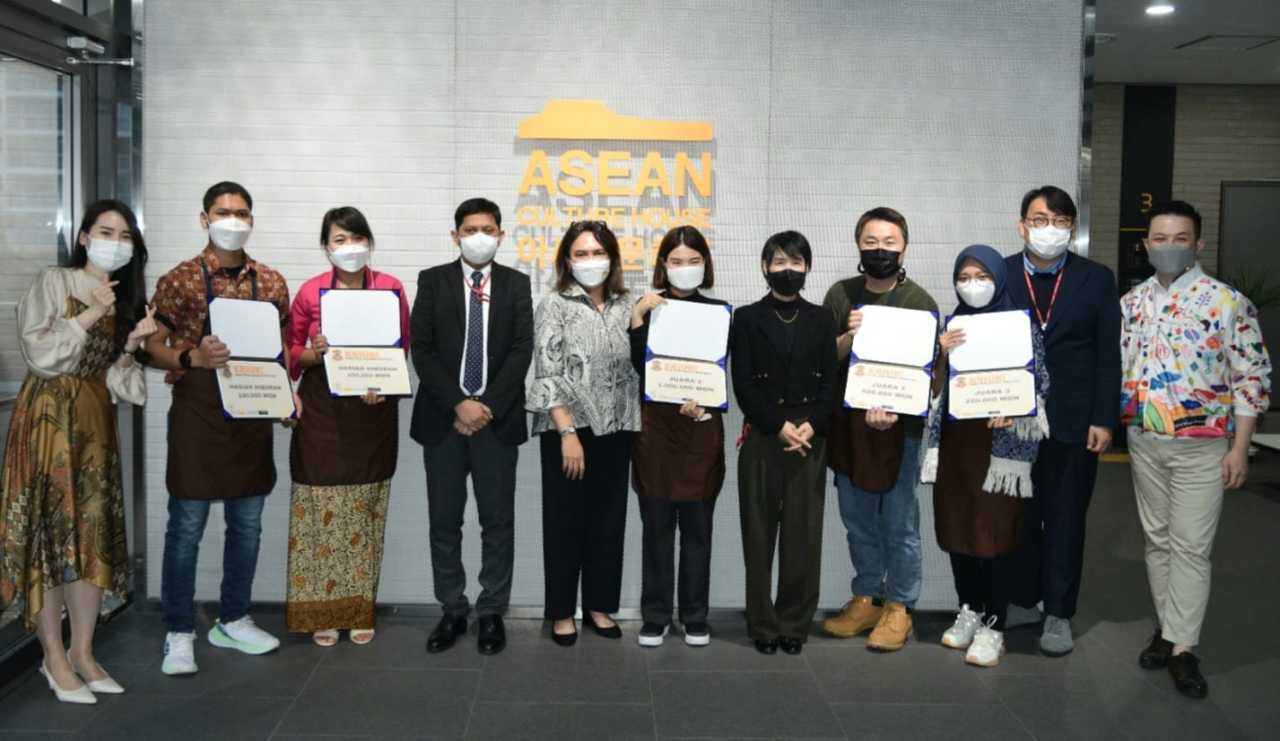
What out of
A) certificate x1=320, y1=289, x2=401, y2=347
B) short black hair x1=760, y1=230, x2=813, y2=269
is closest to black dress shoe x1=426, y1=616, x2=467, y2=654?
certificate x1=320, y1=289, x2=401, y2=347

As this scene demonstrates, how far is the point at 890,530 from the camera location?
391 cm

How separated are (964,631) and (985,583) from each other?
0.68 ft

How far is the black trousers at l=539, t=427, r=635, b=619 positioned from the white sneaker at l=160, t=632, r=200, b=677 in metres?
1.30

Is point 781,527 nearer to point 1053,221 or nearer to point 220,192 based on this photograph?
point 1053,221

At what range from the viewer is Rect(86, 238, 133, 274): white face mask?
3.31 metres

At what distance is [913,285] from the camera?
3.77m

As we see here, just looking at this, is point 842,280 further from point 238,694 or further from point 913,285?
point 238,694

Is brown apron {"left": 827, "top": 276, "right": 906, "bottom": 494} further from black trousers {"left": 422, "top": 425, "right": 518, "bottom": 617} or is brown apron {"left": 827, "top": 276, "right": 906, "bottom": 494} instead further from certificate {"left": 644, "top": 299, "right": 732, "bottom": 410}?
black trousers {"left": 422, "top": 425, "right": 518, "bottom": 617}

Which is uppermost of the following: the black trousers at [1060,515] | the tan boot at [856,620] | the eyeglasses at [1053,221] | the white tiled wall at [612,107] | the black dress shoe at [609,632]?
the white tiled wall at [612,107]

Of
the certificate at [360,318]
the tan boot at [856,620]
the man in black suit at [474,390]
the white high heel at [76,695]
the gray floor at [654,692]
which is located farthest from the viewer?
the tan boot at [856,620]

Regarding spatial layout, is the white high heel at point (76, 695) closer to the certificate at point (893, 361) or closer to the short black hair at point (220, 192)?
the short black hair at point (220, 192)

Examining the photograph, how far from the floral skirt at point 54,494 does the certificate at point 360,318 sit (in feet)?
2.56

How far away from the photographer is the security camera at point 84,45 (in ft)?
12.8

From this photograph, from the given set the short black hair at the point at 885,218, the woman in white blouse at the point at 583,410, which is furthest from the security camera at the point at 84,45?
the short black hair at the point at 885,218
